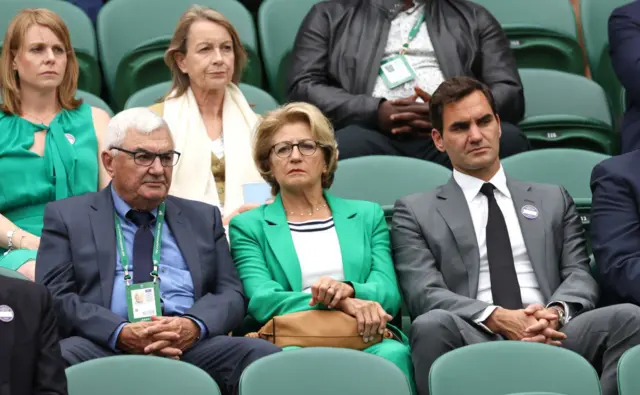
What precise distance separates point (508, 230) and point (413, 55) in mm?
1282

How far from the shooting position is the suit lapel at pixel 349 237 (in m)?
4.23

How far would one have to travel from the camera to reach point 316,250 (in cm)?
426

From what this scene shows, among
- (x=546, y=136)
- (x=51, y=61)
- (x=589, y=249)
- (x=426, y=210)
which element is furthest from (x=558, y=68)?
(x=51, y=61)

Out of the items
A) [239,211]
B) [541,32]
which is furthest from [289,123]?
[541,32]

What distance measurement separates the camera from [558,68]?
609 cm

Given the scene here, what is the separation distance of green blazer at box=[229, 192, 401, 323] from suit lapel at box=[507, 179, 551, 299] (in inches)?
16.2

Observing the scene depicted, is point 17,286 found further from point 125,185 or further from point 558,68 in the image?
point 558,68

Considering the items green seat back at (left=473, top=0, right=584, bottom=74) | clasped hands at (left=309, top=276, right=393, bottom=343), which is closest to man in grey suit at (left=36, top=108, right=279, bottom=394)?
clasped hands at (left=309, top=276, right=393, bottom=343)

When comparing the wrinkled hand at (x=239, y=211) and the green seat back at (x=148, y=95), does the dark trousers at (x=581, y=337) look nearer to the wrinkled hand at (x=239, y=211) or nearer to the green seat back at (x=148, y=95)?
the wrinkled hand at (x=239, y=211)

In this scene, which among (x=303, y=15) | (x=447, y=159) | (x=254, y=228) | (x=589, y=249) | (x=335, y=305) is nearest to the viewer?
(x=335, y=305)

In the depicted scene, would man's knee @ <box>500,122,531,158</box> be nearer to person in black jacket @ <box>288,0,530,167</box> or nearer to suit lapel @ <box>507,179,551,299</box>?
person in black jacket @ <box>288,0,530,167</box>

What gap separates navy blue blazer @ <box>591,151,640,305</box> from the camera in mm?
4148

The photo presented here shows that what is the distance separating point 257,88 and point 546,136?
3.65ft

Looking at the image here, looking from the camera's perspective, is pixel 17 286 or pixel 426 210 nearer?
pixel 17 286
